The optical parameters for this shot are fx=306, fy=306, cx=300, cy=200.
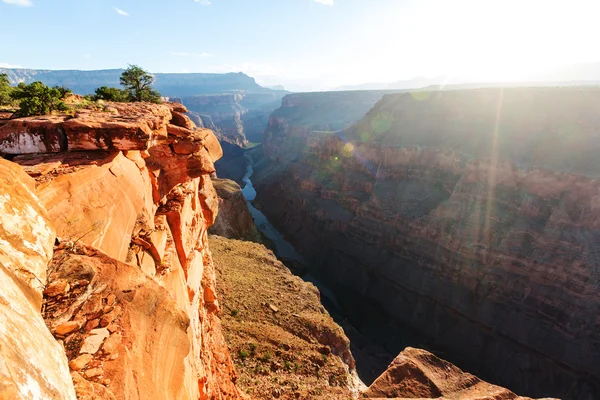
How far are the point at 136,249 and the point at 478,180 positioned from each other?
1548 inches

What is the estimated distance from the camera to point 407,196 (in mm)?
43750

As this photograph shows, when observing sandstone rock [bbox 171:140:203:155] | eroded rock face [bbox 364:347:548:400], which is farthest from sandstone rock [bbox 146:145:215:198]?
eroded rock face [bbox 364:347:548:400]

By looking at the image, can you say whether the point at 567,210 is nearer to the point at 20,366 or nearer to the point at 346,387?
the point at 346,387

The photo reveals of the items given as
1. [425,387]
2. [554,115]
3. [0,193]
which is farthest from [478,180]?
[0,193]

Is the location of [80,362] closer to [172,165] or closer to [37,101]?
[172,165]

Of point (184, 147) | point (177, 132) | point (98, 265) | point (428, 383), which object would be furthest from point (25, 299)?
point (428, 383)

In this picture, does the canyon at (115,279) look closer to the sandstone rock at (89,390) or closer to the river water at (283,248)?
the sandstone rock at (89,390)

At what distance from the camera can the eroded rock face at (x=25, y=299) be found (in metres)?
2.56

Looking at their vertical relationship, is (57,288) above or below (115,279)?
above

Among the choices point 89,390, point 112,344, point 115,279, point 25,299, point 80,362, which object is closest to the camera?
point 25,299

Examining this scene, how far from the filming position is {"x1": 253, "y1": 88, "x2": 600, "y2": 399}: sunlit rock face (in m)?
28.8

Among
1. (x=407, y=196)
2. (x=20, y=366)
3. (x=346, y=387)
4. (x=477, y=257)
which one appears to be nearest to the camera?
(x=20, y=366)

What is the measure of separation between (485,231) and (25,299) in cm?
3902

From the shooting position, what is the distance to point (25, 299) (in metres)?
3.72
